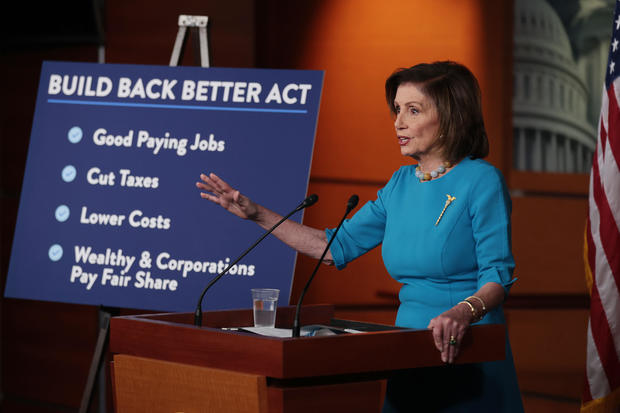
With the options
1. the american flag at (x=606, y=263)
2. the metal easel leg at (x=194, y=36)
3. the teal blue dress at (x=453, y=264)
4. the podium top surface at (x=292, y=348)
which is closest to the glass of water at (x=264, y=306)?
the podium top surface at (x=292, y=348)

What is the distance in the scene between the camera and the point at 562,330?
4.00 metres

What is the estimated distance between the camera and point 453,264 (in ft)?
5.99

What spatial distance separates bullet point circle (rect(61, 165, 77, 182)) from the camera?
2946mm

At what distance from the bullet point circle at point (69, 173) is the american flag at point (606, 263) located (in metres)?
1.75

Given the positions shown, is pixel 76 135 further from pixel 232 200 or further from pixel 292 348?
pixel 292 348

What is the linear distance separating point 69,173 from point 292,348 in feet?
5.87

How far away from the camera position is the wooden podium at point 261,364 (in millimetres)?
1425

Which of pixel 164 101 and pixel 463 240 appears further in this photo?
pixel 164 101

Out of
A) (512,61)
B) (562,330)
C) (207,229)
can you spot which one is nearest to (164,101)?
(207,229)

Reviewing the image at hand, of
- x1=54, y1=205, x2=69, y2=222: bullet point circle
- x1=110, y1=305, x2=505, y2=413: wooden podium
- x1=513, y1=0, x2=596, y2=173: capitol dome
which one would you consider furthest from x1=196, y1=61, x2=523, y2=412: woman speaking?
x1=513, y1=0, x2=596, y2=173: capitol dome

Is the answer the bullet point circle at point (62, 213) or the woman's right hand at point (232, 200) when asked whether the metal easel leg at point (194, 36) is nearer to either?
the bullet point circle at point (62, 213)

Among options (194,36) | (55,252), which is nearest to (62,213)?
(55,252)

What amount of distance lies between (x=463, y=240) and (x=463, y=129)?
0.27 m

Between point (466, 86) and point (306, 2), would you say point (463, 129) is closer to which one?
point (466, 86)
